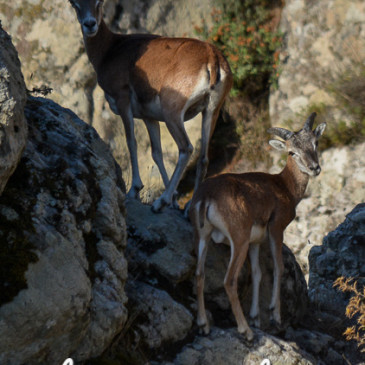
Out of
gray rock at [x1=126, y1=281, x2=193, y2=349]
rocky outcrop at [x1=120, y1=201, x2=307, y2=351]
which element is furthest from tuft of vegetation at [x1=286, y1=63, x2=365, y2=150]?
gray rock at [x1=126, y1=281, x2=193, y2=349]

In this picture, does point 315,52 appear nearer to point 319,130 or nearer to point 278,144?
point 319,130

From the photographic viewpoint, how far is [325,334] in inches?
322

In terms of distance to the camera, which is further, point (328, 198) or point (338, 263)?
point (328, 198)

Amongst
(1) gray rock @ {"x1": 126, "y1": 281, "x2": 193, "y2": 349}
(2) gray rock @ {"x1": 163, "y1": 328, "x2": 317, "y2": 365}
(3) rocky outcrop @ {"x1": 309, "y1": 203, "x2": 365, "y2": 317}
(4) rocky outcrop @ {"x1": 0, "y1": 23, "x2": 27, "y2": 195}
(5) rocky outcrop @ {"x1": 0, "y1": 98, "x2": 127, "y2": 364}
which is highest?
(4) rocky outcrop @ {"x1": 0, "y1": 23, "x2": 27, "y2": 195}

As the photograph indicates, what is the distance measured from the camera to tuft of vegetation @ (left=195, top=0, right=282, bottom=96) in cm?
1588

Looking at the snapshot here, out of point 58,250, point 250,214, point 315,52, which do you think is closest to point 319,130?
point 250,214

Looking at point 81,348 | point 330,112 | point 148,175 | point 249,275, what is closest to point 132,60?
point 249,275

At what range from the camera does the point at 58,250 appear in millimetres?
5078

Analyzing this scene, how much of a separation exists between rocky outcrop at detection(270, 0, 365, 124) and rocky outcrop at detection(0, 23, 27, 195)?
10.3 meters

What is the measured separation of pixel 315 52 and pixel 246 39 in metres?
1.59

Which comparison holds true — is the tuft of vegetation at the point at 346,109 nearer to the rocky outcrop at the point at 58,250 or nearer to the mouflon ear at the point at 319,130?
the mouflon ear at the point at 319,130

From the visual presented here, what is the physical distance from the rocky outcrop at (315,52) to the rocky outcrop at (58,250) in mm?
9319

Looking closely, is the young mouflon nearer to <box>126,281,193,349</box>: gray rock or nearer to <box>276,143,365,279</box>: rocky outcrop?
<box>126,281,193,349</box>: gray rock

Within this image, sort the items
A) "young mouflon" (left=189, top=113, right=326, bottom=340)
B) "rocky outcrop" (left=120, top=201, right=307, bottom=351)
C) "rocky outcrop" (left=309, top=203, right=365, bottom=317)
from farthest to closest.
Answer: "rocky outcrop" (left=309, top=203, right=365, bottom=317)
"young mouflon" (left=189, top=113, right=326, bottom=340)
"rocky outcrop" (left=120, top=201, right=307, bottom=351)
